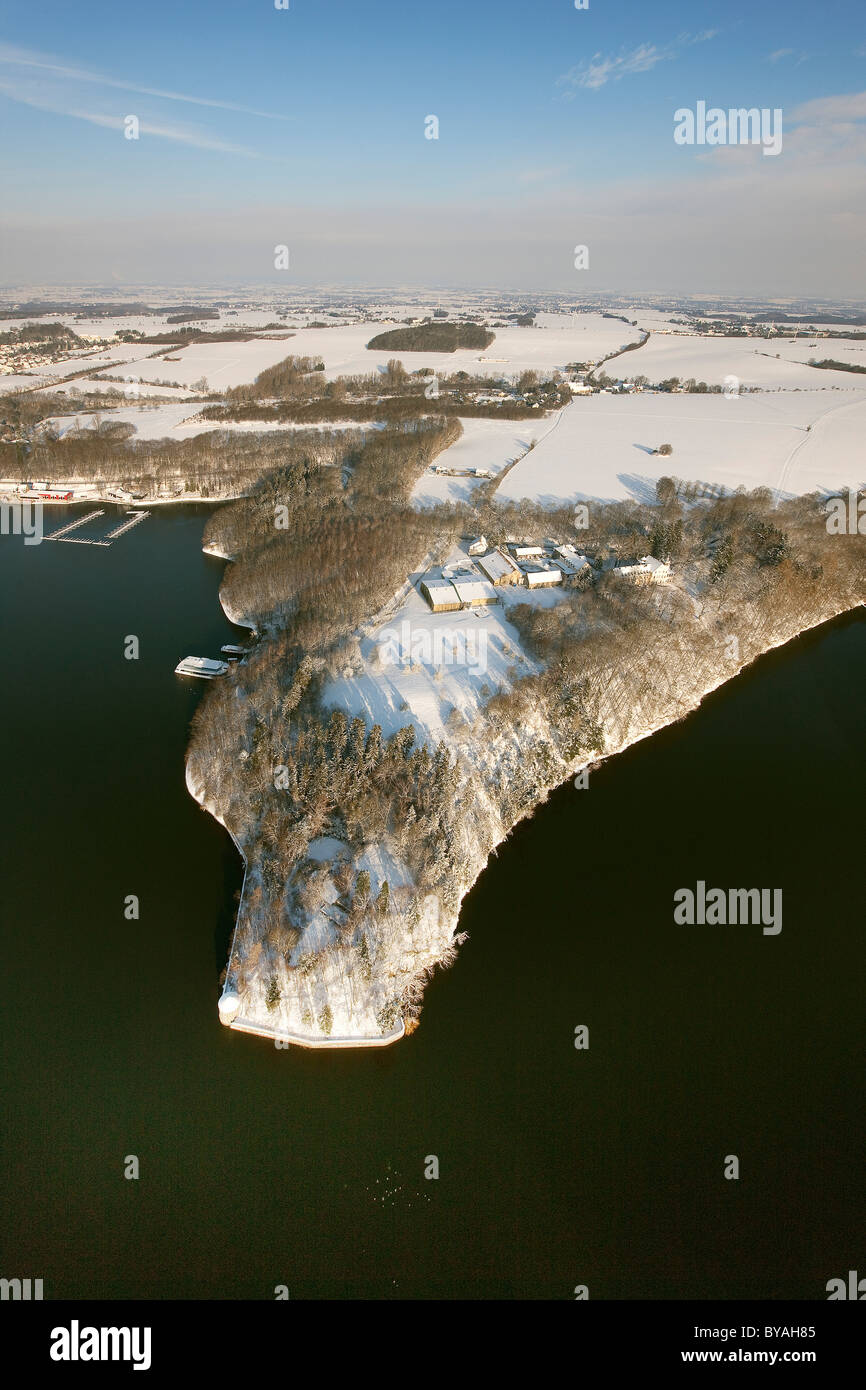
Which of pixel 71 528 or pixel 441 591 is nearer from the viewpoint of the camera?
pixel 441 591

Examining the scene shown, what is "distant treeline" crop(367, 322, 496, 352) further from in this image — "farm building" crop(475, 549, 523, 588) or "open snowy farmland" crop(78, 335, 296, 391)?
"farm building" crop(475, 549, 523, 588)

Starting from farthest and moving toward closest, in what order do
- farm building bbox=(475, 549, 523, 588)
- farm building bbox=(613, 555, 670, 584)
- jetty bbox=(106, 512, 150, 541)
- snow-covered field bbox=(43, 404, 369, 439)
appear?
snow-covered field bbox=(43, 404, 369, 439)
jetty bbox=(106, 512, 150, 541)
farm building bbox=(475, 549, 523, 588)
farm building bbox=(613, 555, 670, 584)

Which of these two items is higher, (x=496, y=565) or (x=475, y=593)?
(x=496, y=565)

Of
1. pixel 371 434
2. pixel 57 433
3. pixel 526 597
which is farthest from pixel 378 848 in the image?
pixel 57 433

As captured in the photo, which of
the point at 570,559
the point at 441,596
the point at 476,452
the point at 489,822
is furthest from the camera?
the point at 476,452

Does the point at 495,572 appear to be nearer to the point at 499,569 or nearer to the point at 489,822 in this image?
the point at 499,569

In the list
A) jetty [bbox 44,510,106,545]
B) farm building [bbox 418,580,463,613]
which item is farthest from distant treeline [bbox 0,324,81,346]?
farm building [bbox 418,580,463,613]

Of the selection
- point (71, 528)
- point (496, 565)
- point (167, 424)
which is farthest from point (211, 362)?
point (496, 565)
